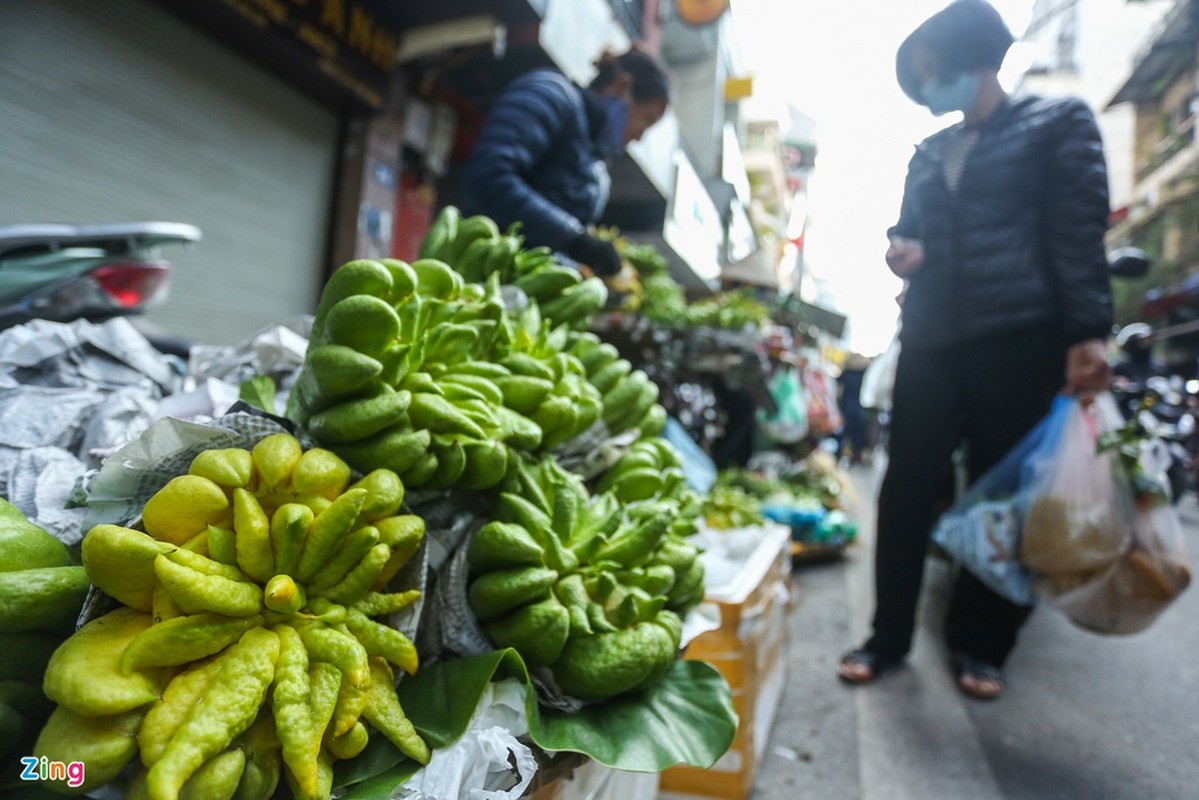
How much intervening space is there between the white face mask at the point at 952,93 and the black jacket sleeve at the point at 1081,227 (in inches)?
13.1

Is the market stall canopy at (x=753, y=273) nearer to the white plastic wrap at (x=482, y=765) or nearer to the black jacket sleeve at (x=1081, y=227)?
the black jacket sleeve at (x=1081, y=227)

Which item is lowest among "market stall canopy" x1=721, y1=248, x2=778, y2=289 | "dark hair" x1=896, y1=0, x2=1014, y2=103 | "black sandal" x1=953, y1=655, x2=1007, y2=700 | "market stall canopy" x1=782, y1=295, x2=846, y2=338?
"black sandal" x1=953, y1=655, x2=1007, y2=700

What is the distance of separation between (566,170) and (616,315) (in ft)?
2.61

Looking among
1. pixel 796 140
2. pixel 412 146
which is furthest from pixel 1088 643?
pixel 796 140

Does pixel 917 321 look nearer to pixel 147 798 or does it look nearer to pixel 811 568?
pixel 811 568

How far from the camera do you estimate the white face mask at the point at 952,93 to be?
2451 mm

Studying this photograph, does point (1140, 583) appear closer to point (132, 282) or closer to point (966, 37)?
point (966, 37)

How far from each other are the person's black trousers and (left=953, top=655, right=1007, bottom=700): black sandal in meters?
0.04

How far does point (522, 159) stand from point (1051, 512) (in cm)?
210

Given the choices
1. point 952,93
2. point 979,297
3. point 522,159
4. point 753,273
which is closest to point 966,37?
point 952,93

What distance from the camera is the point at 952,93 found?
249 cm

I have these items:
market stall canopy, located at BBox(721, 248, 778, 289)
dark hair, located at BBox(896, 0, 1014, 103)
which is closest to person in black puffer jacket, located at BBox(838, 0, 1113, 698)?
dark hair, located at BBox(896, 0, 1014, 103)

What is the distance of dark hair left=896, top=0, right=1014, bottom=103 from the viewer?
7.85 ft

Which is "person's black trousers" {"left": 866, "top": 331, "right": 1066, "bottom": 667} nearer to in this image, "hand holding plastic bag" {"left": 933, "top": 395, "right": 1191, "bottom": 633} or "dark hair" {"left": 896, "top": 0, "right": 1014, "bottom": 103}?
"hand holding plastic bag" {"left": 933, "top": 395, "right": 1191, "bottom": 633}
